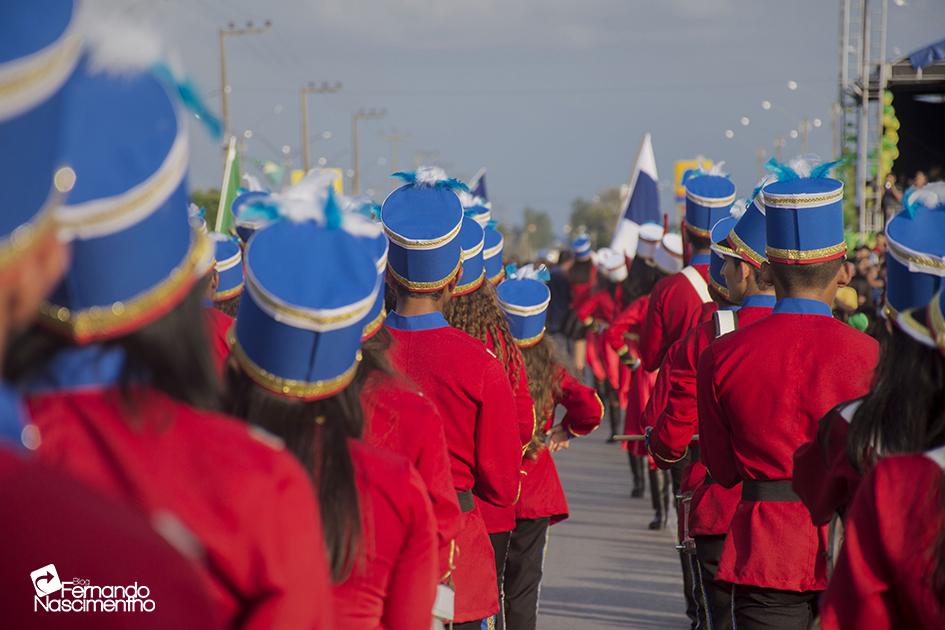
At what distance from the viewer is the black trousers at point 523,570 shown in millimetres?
7086

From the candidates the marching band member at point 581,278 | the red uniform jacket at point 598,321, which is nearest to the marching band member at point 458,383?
the red uniform jacket at point 598,321

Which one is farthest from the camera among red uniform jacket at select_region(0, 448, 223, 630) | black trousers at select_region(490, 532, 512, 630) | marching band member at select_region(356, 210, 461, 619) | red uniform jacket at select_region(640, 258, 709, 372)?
red uniform jacket at select_region(640, 258, 709, 372)

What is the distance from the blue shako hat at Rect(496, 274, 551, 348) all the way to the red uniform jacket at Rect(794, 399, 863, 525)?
3.37 m

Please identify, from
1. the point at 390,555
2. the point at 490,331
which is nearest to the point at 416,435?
the point at 390,555

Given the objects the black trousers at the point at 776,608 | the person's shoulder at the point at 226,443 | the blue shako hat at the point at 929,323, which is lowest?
the black trousers at the point at 776,608

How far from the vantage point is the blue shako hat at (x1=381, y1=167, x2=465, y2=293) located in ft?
17.7

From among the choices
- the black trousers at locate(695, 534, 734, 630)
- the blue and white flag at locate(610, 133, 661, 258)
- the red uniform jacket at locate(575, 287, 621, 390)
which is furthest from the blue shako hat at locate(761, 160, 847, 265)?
the blue and white flag at locate(610, 133, 661, 258)

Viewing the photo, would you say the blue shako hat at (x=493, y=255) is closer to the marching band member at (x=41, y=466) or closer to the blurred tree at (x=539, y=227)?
the marching band member at (x=41, y=466)

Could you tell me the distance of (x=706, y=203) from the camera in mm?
8766

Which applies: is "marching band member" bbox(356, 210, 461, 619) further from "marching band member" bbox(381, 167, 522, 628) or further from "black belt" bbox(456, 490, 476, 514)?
"black belt" bbox(456, 490, 476, 514)

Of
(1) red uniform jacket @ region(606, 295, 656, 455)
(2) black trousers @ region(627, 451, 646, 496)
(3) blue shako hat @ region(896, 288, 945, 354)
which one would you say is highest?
(3) blue shako hat @ region(896, 288, 945, 354)

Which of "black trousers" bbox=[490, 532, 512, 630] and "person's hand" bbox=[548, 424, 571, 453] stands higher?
"person's hand" bbox=[548, 424, 571, 453]

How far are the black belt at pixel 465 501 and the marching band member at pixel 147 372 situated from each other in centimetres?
339

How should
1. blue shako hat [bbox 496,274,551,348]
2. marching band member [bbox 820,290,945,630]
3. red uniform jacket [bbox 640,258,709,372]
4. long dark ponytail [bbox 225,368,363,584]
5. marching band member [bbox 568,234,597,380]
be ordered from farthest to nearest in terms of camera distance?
marching band member [bbox 568,234,597,380]
red uniform jacket [bbox 640,258,709,372]
blue shako hat [bbox 496,274,551,348]
long dark ponytail [bbox 225,368,363,584]
marching band member [bbox 820,290,945,630]
